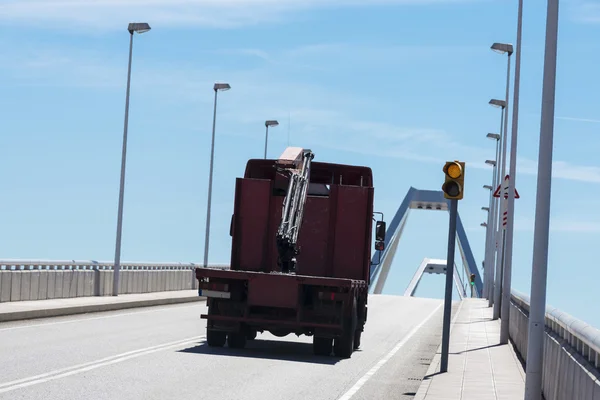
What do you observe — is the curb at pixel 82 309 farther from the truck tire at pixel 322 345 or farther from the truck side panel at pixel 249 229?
the truck tire at pixel 322 345

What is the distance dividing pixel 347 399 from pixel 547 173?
3771 millimetres

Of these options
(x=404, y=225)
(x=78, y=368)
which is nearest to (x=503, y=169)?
(x=78, y=368)

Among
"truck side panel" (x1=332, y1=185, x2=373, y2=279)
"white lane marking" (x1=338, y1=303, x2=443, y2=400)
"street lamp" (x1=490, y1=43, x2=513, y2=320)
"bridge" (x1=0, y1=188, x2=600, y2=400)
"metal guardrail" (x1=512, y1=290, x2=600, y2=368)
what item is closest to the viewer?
"metal guardrail" (x1=512, y1=290, x2=600, y2=368)

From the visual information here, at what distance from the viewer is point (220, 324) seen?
69.8 feet

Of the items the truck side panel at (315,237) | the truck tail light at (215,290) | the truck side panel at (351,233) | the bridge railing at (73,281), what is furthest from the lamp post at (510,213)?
the bridge railing at (73,281)

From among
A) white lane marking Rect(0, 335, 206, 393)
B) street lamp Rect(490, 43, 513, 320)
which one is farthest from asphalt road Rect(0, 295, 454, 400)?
street lamp Rect(490, 43, 513, 320)

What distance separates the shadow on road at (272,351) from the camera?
2022 centimetres

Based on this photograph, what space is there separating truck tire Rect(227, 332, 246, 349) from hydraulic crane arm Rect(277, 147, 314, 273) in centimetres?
148

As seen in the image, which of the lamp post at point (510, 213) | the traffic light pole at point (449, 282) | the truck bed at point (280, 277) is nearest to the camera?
the traffic light pole at point (449, 282)

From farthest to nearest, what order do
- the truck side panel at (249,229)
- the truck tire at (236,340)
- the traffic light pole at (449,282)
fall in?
the truck side panel at (249,229), the truck tire at (236,340), the traffic light pole at (449,282)

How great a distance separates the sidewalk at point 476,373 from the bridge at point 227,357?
0.07ft

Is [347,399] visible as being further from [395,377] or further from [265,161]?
[265,161]

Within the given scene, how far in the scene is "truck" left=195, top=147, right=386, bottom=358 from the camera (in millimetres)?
20672

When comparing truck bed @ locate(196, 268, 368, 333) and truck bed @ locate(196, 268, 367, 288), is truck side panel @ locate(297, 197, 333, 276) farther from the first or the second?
truck bed @ locate(196, 268, 368, 333)
